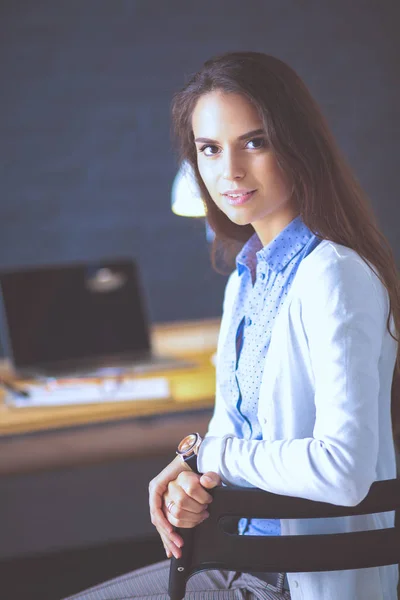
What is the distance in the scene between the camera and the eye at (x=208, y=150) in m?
1.16

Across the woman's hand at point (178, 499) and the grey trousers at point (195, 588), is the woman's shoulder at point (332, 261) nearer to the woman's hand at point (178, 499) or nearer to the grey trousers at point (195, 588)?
the woman's hand at point (178, 499)

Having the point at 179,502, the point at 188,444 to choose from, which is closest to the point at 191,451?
the point at 188,444

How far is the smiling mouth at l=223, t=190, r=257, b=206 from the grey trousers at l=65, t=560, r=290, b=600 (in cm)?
63

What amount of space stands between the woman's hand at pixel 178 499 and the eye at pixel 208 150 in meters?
0.52

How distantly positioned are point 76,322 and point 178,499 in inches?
56.5

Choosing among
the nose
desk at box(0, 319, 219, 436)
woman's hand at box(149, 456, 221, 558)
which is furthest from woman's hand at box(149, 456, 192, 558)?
desk at box(0, 319, 219, 436)

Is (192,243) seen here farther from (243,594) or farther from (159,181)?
(243,594)

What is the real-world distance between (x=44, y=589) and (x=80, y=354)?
0.84 meters

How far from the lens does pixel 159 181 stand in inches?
111

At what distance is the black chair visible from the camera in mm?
916

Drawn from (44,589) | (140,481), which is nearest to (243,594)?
(44,589)

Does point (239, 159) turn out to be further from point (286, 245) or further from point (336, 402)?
point (336, 402)

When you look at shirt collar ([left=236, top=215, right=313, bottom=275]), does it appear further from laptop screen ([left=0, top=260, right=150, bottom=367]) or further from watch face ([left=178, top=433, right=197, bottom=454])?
laptop screen ([left=0, top=260, right=150, bottom=367])

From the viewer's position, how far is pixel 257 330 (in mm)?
1211
